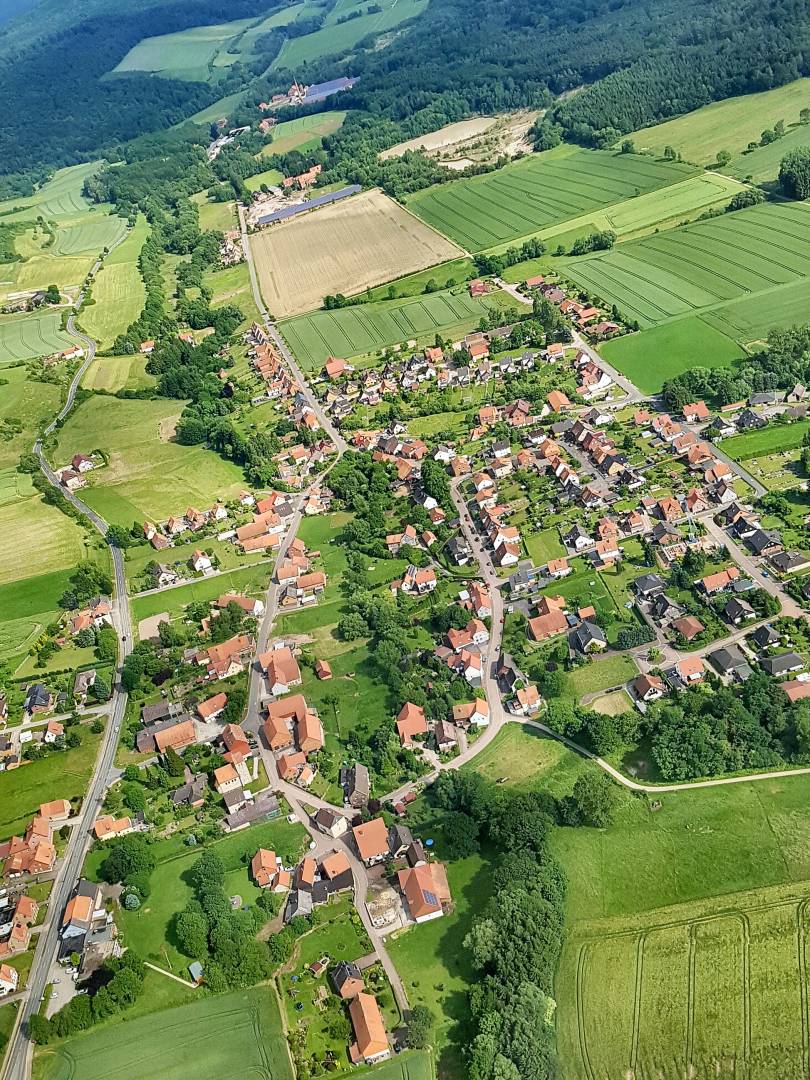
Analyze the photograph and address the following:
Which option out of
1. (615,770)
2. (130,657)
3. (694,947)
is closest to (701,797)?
(615,770)

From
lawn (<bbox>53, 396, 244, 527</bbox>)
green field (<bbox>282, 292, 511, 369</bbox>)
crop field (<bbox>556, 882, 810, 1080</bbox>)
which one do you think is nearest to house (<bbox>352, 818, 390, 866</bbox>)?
crop field (<bbox>556, 882, 810, 1080</bbox>)

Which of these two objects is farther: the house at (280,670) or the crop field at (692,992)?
the house at (280,670)

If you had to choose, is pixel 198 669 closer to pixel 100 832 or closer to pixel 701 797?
pixel 100 832

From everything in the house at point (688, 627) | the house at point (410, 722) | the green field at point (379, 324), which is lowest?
the house at point (688, 627)

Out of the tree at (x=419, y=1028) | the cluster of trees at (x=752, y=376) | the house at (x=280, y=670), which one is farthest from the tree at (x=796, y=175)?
the tree at (x=419, y=1028)

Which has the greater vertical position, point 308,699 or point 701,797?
point 308,699

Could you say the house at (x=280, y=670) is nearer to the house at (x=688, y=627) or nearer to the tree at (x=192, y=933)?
the tree at (x=192, y=933)

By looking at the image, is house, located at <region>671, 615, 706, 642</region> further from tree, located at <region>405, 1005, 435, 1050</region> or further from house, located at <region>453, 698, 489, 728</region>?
tree, located at <region>405, 1005, 435, 1050</region>

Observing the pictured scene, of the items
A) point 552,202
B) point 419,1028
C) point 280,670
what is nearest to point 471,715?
point 280,670
